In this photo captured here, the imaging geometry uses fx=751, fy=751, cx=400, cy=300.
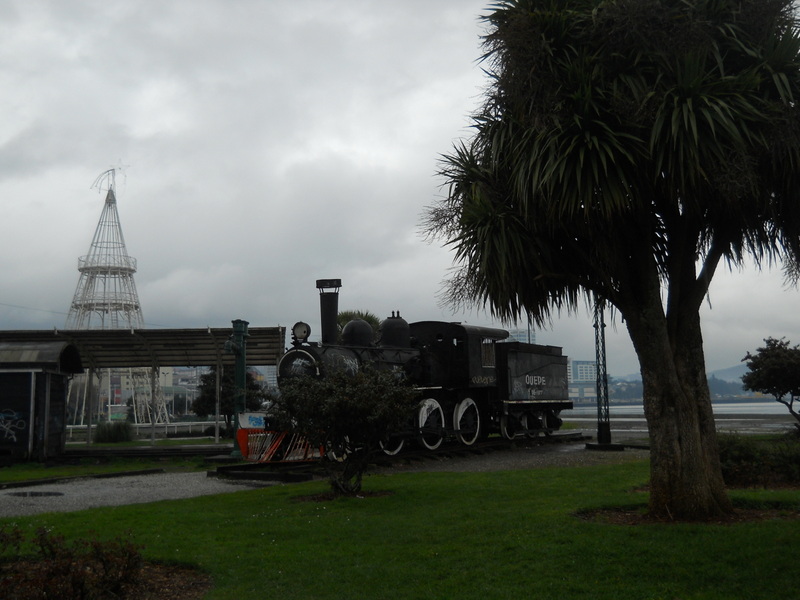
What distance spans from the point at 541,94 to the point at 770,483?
25.0 ft

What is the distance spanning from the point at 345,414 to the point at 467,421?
11.8 metres

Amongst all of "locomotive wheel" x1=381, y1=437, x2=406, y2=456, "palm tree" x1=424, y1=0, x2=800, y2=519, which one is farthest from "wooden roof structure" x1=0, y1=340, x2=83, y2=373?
"palm tree" x1=424, y1=0, x2=800, y2=519

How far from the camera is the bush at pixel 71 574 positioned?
5.54 metres

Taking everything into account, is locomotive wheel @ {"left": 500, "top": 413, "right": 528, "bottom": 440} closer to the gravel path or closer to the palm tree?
the gravel path

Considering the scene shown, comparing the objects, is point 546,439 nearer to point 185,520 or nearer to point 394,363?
point 394,363

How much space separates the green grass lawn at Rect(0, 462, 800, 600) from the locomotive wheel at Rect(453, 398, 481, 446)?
1062cm

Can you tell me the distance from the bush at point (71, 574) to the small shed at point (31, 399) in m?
15.0

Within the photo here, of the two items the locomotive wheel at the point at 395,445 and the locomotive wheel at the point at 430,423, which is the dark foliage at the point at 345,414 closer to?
the locomotive wheel at the point at 395,445

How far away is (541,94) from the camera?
362 inches

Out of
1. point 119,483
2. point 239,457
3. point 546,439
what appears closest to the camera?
point 119,483

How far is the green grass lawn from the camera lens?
22.0 feet

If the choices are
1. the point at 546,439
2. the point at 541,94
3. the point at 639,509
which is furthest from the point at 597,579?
the point at 546,439

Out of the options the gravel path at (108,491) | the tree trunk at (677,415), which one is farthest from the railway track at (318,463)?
the tree trunk at (677,415)

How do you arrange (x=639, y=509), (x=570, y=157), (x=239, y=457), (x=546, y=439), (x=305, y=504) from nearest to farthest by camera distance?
(x=570, y=157) → (x=639, y=509) → (x=305, y=504) → (x=239, y=457) → (x=546, y=439)
